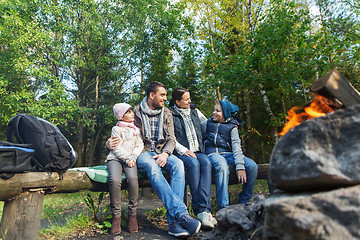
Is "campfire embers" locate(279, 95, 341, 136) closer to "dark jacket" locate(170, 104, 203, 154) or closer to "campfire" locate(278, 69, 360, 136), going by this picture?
"campfire" locate(278, 69, 360, 136)

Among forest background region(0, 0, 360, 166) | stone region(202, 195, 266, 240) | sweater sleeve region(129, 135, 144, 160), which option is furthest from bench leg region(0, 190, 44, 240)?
forest background region(0, 0, 360, 166)

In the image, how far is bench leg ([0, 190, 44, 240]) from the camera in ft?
9.42

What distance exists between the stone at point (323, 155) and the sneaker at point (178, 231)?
1.82 m

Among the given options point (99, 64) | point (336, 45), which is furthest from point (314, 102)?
point (99, 64)

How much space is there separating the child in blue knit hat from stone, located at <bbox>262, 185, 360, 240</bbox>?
223cm

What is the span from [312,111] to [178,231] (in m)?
2.03

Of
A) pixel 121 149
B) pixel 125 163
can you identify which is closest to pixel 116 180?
Result: pixel 125 163

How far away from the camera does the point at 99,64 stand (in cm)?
1223

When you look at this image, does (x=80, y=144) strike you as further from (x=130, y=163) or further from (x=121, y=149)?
(x=130, y=163)

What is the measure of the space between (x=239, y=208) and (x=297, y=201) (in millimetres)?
1151

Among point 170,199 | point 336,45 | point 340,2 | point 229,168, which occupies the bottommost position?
point 170,199

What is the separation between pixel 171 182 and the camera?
135 inches

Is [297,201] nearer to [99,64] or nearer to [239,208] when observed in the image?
[239,208]

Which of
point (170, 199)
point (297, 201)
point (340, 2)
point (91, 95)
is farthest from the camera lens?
point (91, 95)
